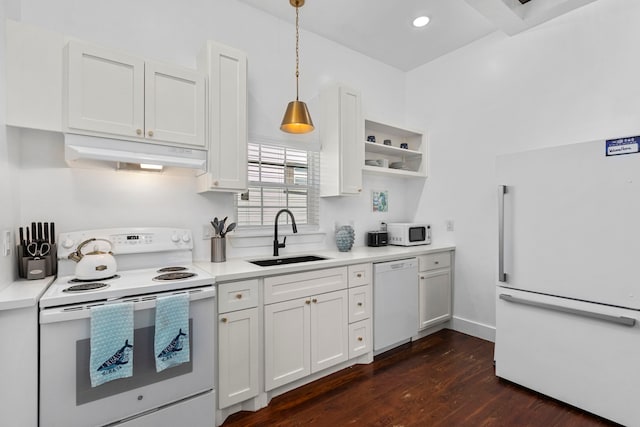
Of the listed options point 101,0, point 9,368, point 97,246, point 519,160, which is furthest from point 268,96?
point 9,368

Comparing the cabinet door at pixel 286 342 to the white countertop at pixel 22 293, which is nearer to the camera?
the white countertop at pixel 22 293

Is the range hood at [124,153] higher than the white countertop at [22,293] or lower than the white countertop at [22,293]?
higher

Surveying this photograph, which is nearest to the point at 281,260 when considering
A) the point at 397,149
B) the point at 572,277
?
the point at 397,149

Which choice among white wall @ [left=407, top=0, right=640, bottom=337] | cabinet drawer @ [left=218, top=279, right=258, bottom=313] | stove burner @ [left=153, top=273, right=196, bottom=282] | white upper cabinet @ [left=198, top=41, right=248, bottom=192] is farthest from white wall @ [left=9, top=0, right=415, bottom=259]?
white wall @ [left=407, top=0, right=640, bottom=337]

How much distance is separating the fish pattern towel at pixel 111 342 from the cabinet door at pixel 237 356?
0.50 meters

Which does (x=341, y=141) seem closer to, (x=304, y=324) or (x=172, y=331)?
(x=304, y=324)

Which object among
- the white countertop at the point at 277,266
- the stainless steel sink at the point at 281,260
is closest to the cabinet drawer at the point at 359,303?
the white countertop at the point at 277,266

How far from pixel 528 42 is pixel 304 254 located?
291 cm

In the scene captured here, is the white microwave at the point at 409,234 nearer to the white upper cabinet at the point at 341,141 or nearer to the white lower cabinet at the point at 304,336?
the white upper cabinet at the point at 341,141

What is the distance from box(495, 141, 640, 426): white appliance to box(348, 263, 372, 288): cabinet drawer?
1020 millimetres

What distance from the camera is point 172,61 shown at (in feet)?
7.67

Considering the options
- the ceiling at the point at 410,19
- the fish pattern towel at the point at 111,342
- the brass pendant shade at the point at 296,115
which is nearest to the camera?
the fish pattern towel at the point at 111,342

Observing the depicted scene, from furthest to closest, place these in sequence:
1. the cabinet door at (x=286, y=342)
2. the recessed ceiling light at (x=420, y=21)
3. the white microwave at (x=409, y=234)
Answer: the white microwave at (x=409, y=234), the recessed ceiling light at (x=420, y=21), the cabinet door at (x=286, y=342)

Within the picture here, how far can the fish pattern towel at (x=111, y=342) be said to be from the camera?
144 centimetres
